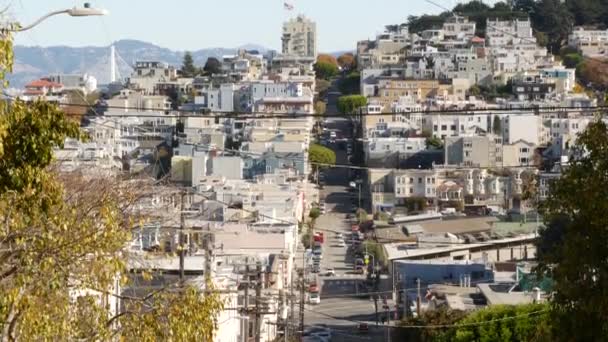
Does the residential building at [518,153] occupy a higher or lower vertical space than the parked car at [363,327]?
higher

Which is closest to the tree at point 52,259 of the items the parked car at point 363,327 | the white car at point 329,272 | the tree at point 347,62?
the parked car at point 363,327

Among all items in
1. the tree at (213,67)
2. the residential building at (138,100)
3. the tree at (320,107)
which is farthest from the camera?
the tree at (213,67)

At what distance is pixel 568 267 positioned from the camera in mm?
8062

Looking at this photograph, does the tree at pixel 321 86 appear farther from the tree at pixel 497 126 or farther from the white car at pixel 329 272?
the white car at pixel 329 272

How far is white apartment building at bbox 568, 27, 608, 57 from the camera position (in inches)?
2881

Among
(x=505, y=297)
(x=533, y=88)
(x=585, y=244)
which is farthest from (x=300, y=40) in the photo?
(x=585, y=244)

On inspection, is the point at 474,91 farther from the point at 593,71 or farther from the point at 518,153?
the point at 518,153

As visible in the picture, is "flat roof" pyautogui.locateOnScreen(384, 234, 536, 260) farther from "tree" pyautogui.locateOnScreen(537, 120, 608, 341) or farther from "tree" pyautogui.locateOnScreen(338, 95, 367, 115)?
"tree" pyautogui.locateOnScreen(338, 95, 367, 115)

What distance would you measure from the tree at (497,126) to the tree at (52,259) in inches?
1898

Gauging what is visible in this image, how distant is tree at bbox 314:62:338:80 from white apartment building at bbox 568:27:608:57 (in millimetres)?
9312

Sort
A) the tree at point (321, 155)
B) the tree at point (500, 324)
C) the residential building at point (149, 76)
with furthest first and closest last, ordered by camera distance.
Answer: the residential building at point (149, 76)
the tree at point (321, 155)
the tree at point (500, 324)

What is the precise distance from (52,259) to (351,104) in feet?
177

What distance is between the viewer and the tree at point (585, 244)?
7891 millimetres

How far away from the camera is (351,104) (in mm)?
59750
